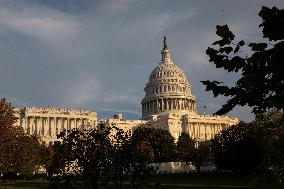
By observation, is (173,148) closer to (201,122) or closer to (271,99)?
(201,122)

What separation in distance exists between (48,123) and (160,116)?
40.3m

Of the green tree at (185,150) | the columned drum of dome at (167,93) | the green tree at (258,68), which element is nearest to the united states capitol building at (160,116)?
Result: the columned drum of dome at (167,93)

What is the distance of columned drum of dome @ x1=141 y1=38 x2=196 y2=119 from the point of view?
184 metres

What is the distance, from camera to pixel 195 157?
350ft

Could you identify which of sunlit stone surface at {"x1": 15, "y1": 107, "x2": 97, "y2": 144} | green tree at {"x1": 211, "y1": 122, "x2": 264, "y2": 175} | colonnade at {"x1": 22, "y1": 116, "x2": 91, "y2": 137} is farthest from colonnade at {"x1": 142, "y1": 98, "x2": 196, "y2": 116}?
green tree at {"x1": 211, "y1": 122, "x2": 264, "y2": 175}

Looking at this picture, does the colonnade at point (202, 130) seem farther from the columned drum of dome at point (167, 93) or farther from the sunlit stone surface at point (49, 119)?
the sunlit stone surface at point (49, 119)

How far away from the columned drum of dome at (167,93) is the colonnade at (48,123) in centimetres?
3353

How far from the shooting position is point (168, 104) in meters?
184

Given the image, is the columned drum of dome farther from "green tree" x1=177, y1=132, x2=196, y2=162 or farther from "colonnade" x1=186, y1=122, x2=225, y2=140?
"green tree" x1=177, y1=132, x2=196, y2=162

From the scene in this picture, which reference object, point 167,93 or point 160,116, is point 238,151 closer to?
point 160,116

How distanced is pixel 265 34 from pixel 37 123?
156425mm

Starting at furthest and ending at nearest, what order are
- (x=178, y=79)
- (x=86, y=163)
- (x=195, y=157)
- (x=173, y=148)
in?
(x=178, y=79)
(x=173, y=148)
(x=195, y=157)
(x=86, y=163)

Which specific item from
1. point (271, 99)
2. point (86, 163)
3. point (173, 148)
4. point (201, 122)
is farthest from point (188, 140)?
point (271, 99)

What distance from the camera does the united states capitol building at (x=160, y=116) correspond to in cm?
→ 15750
